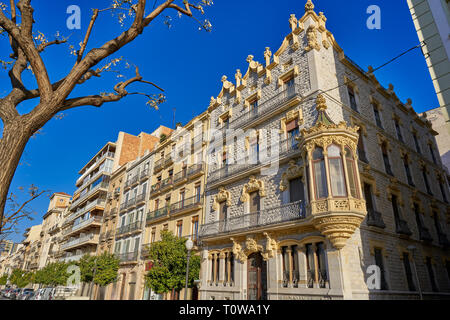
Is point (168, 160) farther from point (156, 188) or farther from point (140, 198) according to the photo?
point (140, 198)

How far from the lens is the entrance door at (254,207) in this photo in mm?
15622

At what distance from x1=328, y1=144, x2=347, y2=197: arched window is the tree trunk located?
35.9 ft

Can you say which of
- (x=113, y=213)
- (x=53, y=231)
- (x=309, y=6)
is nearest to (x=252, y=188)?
(x=309, y=6)

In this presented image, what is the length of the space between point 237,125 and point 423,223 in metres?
13.1

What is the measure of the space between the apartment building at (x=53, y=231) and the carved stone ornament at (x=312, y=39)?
5093cm

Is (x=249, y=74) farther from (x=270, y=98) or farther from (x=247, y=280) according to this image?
(x=247, y=280)

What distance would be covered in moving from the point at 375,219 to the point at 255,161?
7.01 meters

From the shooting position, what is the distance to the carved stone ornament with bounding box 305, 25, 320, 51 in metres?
16.1

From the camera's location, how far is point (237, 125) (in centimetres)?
1994

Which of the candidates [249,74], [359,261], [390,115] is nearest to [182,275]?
[359,261]

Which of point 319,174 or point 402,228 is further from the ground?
point 319,174

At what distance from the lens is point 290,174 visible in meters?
14.4

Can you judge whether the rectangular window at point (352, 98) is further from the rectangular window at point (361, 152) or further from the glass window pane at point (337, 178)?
the glass window pane at point (337, 178)

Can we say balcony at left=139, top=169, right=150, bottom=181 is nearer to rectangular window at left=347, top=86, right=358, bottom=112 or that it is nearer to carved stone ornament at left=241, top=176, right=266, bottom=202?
carved stone ornament at left=241, top=176, right=266, bottom=202
